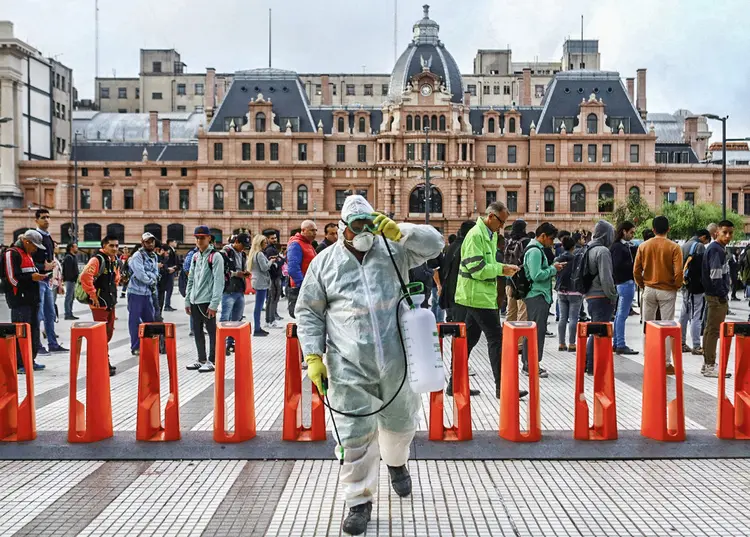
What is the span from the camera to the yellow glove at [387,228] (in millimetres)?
4719

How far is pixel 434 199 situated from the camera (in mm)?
70062

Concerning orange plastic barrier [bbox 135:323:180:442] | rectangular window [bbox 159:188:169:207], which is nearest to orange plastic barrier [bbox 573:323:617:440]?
orange plastic barrier [bbox 135:323:180:442]

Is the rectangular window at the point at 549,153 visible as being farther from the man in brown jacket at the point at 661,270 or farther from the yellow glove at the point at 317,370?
the yellow glove at the point at 317,370

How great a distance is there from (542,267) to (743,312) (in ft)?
38.1

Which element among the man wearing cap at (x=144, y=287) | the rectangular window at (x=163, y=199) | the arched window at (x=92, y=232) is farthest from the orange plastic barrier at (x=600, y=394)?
the arched window at (x=92, y=232)

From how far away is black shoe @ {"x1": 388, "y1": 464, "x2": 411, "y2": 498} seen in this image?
5.16 metres

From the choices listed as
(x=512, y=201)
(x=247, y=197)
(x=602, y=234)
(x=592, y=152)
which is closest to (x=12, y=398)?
(x=602, y=234)

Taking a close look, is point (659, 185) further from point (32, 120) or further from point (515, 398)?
point (515, 398)

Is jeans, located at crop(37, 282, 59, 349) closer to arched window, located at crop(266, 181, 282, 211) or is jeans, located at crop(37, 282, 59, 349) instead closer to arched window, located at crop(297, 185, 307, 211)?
arched window, located at crop(297, 185, 307, 211)

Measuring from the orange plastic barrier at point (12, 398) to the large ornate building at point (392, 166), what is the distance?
62.2m

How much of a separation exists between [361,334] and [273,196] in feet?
218

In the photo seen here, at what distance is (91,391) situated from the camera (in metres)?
6.39

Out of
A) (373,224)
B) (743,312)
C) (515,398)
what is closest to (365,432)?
(373,224)

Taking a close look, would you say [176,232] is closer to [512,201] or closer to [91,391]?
[512,201]
